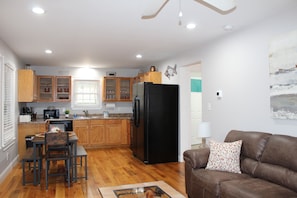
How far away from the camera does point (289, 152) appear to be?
2762 millimetres

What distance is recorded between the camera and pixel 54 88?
25.5 feet

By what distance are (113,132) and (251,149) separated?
506cm

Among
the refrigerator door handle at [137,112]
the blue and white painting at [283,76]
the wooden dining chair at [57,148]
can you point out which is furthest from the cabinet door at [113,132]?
the blue and white painting at [283,76]

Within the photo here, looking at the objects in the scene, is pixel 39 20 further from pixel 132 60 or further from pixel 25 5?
pixel 132 60

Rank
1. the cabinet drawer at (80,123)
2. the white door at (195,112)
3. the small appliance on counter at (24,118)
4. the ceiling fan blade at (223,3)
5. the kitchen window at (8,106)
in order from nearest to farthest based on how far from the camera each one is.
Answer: the ceiling fan blade at (223,3), the kitchen window at (8,106), the small appliance on counter at (24,118), the cabinet drawer at (80,123), the white door at (195,112)

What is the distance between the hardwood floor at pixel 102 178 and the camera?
3.90m

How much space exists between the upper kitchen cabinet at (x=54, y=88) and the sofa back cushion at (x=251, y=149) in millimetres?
5847

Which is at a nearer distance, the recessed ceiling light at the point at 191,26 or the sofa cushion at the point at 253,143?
the sofa cushion at the point at 253,143

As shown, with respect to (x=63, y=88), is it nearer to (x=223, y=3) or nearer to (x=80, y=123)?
(x=80, y=123)

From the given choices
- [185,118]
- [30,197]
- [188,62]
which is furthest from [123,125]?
[30,197]

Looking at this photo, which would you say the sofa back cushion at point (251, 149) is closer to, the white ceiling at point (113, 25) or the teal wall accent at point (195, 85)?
the white ceiling at point (113, 25)

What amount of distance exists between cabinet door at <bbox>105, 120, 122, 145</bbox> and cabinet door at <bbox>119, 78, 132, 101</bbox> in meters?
0.95

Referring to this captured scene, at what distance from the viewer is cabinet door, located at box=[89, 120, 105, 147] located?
298 inches

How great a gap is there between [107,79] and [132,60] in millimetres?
1699
